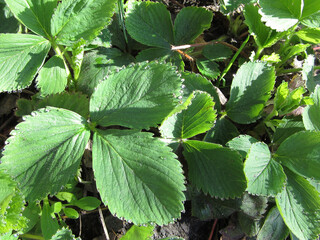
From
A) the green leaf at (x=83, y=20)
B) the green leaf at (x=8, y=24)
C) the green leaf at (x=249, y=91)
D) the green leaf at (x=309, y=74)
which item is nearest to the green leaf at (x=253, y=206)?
the green leaf at (x=249, y=91)

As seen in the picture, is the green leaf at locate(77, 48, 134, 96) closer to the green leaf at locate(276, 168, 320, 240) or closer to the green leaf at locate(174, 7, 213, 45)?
the green leaf at locate(174, 7, 213, 45)

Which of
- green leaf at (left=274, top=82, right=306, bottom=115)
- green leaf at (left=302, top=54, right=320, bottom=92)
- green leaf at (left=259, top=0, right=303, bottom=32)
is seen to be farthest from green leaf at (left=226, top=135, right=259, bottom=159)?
green leaf at (left=259, top=0, right=303, bottom=32)

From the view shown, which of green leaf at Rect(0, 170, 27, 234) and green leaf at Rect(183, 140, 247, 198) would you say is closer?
green leaf at Rect(0, 170, 27, 234)

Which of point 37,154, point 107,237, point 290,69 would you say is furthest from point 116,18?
point 107,237

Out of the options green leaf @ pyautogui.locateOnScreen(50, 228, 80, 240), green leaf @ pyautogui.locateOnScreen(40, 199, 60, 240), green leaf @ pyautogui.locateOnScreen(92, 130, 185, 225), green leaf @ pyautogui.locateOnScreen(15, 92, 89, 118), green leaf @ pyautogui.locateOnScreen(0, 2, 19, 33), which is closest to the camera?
green leaf @ pyautogui.locateOnScreen(92, 130, 185, 225)

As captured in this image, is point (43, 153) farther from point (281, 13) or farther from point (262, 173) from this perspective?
point (281, 13)

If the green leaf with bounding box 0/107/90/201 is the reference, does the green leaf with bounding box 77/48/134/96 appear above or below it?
above

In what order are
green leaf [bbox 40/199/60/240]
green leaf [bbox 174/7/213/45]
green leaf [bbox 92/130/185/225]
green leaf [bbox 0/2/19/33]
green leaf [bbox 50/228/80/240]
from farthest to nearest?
green leaf [bbox 174/7/213/45], green leaf [bbox 0/2/19/33], green leaf [bbox 40/199/60/240], green leaf [bbox 50/228/80/240], green leaf [bbox 92/130/185/225]
